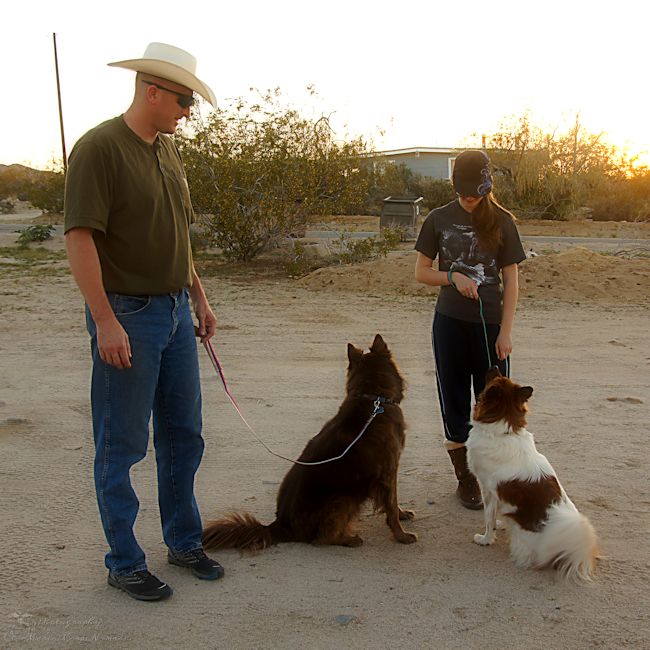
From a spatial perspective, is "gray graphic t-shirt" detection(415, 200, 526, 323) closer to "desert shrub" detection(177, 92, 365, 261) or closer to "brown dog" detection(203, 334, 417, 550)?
"brown dog" detection(203, 334, 417, 550)

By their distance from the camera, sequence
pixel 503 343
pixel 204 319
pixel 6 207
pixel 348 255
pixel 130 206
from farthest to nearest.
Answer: pixel 6 207 → pixel 348 255 → pixel 503 343 → pixel 204 319 → pixel 130 206

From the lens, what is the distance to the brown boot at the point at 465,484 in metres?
4.62

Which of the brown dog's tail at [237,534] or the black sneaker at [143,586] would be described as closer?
the black sneaker at [143,586]

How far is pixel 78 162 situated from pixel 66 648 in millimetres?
2048

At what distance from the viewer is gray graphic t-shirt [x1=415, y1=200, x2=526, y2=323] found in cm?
436

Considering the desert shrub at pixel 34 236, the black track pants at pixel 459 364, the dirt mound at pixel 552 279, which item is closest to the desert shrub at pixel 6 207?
the desert shrub at pixel 34 236

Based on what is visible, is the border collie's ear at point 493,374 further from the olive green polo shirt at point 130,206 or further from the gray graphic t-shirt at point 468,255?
the olive green polo shirt at point 130,206

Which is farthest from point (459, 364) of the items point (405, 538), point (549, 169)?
point (549, 169)

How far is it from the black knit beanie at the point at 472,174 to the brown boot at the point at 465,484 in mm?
1632

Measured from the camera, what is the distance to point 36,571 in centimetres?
379

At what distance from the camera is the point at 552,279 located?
13.6 meters

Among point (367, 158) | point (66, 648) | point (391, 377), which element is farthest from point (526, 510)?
point (367, 158)

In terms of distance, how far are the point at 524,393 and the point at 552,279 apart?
10338 mm

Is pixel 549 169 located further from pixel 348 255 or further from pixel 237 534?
pixel 237 534
